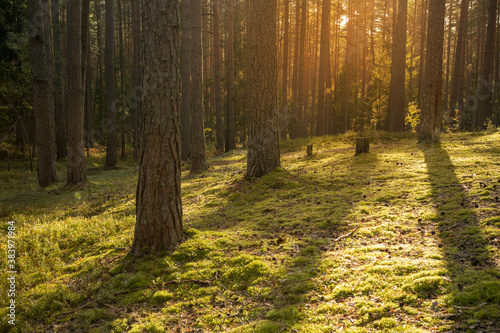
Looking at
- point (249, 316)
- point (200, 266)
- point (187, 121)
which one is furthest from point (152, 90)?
point (187, 121)

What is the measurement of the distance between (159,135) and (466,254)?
14.3ft

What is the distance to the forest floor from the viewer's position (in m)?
3.10

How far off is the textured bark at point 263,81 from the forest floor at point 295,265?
55.6 inches

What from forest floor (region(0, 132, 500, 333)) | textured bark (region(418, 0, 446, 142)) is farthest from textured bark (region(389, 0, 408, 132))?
forest floor (region(0, 132, 500, 333))

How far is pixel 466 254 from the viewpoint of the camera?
3.75 metres

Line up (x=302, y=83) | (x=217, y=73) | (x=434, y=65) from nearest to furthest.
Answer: (x=434, y=65), (x=217, y=73), (x=302, y=83)

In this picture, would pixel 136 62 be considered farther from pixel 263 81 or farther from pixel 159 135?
pixel 159 135

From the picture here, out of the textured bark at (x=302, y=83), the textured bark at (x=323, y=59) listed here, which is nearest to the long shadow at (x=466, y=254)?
the textured bark at (x=323, y=59)

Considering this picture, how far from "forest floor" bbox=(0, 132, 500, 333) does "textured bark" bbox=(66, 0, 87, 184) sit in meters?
4.85

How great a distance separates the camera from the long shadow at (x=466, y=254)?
2.76 meters

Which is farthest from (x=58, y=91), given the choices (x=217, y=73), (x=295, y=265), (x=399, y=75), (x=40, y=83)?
(x=295, y=265)

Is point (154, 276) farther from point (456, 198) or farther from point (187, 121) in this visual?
point (187, 121)

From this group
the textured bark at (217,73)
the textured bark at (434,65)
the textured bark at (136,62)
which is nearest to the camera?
the textured bark at (434,65)

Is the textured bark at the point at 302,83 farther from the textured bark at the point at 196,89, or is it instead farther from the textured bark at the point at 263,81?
the textured bark at the point at 263,81
